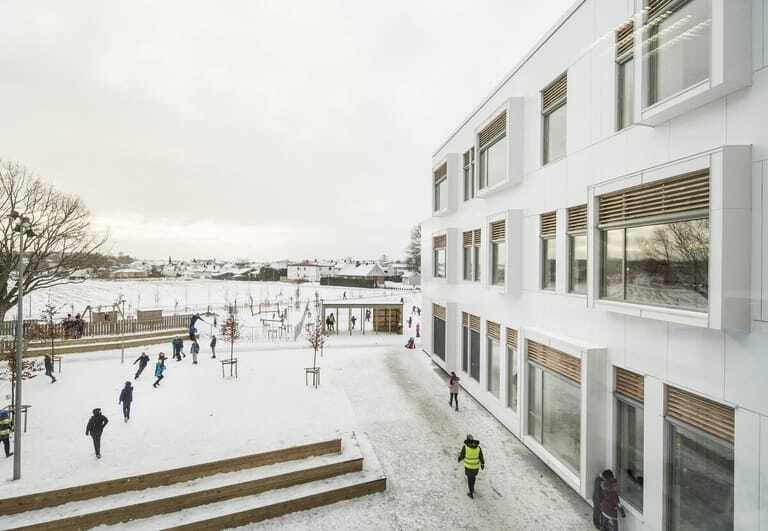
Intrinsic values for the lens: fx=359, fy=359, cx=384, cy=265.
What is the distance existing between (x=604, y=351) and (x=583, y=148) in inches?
209

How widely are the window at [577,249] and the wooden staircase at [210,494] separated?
7.68 m

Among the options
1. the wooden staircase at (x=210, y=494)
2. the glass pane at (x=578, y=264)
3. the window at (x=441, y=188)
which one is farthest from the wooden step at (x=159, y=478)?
the window at (x=441, y=188)

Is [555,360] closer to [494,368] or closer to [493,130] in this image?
[494,368]

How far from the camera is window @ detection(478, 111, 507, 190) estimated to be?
1407 cm

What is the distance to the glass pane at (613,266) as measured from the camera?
8.19 m

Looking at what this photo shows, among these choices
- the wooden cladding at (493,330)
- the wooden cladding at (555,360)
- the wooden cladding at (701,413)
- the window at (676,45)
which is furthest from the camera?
the wooden cladding at (493,330)

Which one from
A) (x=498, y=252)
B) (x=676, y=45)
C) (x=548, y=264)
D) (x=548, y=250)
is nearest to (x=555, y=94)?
(x=676, y=45)

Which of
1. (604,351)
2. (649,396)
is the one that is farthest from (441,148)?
(649,396)

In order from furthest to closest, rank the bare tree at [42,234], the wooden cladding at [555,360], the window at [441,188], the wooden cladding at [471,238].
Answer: the bare tree at [42,234], the window at [441,188], the wooden cladding at [471,238], the wooden cladding at [555,360]

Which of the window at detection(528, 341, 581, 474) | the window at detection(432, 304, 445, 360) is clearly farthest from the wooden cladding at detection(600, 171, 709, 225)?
the window at detection(432, 304, 445, 360)

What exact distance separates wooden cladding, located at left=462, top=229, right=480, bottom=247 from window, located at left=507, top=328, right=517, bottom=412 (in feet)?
16.6

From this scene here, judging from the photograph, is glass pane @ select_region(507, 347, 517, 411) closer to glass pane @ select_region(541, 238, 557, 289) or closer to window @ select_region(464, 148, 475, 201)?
glass pane @ select_region(541, 238, 557, 289)

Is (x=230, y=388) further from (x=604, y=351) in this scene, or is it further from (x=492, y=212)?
(x=604, y=351)

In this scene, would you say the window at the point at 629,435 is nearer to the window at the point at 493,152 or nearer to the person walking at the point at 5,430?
the window at the point at 493,152
